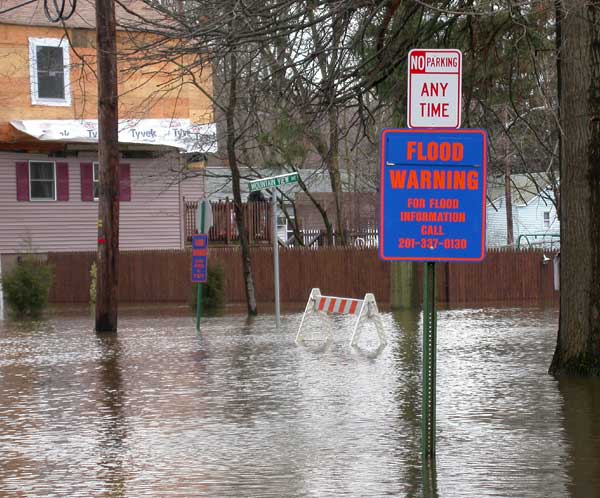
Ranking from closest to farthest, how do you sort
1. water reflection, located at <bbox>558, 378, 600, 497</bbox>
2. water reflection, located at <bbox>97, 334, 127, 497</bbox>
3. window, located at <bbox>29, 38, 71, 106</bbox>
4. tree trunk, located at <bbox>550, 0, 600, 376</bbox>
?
1. water reflection, located at <bbox>558, 378, 600, 497</bbox>
2. water reflection, located at <bbox>97, 334, 127, 497</bbox>
3. tree trunk, located at <bbox>550, 0, 600, 376</bbox>
4. window, located at <bbox>29, 38, 71, 106</bbox>

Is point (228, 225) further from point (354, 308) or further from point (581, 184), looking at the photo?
point (581, 184)

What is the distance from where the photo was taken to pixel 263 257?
34.7 metres

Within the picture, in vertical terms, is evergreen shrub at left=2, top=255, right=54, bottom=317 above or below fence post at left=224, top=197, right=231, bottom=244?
below

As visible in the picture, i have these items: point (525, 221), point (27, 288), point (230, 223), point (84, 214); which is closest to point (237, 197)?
point (27, 288)

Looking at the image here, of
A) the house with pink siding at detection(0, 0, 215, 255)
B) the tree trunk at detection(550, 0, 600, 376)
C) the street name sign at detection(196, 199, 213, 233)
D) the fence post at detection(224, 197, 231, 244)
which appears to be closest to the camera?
the tree trunk at detection(550, 0, 600, 376)

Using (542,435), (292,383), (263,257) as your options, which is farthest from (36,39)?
(542,435)

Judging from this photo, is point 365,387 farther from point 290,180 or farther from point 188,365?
point 290,180

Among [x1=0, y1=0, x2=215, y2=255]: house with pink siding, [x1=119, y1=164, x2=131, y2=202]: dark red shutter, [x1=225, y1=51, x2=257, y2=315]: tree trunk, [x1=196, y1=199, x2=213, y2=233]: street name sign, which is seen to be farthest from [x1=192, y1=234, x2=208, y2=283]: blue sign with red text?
[x1=119, y1=164, x2=131, y2=202]: dark red shutter

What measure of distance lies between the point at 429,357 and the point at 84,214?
3096cm

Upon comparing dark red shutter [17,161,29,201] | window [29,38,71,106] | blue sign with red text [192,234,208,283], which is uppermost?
window [29,38,71,106]

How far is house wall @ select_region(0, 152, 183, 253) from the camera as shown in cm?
3709

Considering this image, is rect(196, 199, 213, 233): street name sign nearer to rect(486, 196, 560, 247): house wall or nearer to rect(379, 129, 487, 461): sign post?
rect(379, 129, 487, 461): sign post

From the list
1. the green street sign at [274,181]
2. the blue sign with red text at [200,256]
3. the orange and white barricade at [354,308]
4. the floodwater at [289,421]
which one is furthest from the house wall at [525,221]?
the floodwater at [289,421]

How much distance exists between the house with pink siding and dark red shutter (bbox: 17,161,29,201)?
3cm
